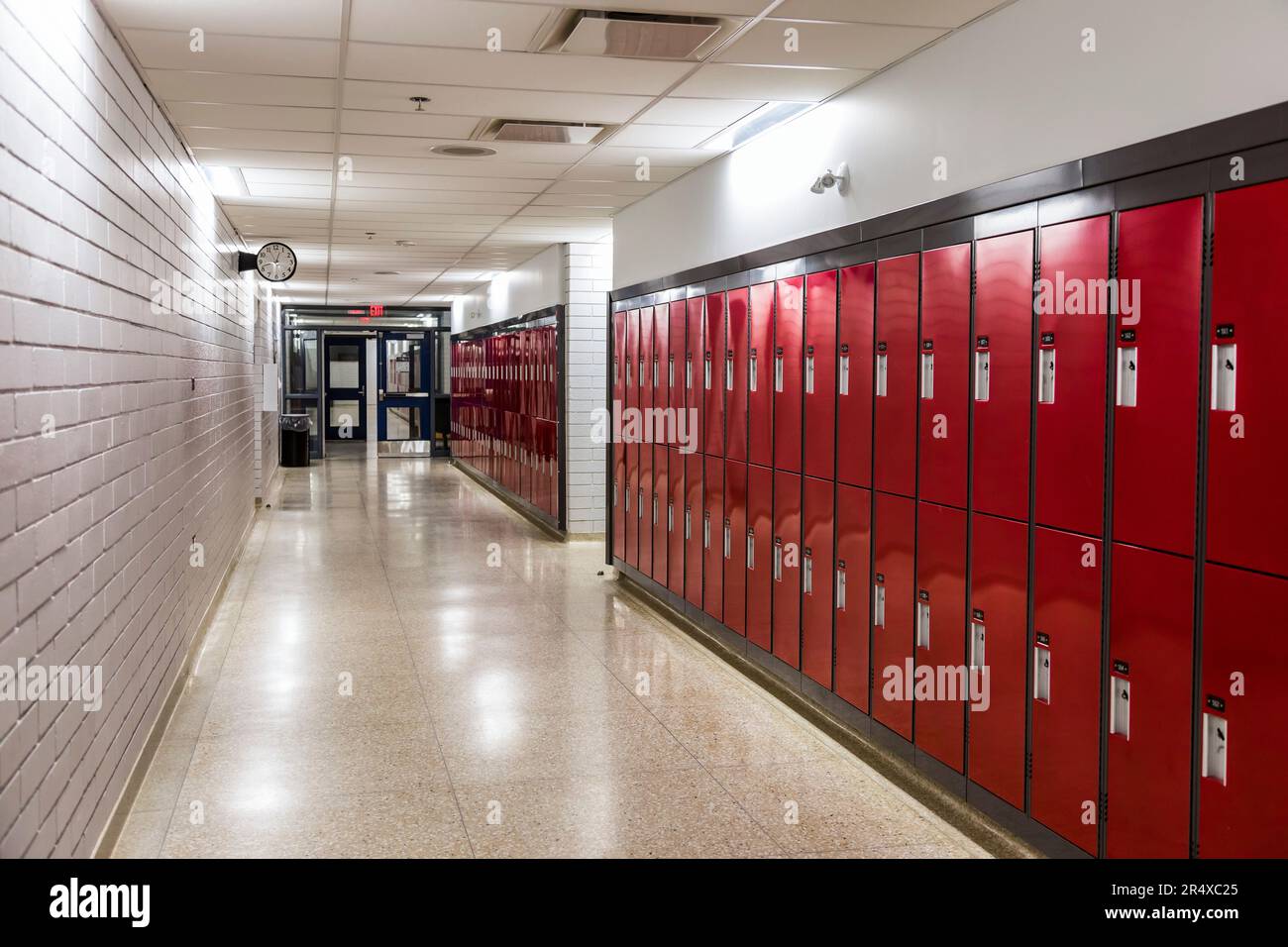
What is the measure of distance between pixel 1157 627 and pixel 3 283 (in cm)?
281

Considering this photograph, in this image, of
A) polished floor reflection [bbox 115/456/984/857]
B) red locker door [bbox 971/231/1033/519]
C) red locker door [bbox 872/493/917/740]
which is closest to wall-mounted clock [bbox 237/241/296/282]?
polished floor reflection [bbox 115/456/984/857]

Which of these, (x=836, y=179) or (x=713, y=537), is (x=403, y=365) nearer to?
(x=713, y=537)

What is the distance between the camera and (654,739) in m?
4.59

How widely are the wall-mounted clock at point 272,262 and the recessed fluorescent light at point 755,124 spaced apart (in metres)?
4.63

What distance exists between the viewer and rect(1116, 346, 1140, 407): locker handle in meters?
2.88

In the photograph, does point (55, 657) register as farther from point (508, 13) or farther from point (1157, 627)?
point (1157, 627)

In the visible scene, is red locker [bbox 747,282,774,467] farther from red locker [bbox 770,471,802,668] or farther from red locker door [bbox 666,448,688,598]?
red locker door [bbox 666,448,688,598]

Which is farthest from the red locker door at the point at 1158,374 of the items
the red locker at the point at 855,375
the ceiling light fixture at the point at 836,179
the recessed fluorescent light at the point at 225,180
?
the recessed fluorescent light at the point at 225,180

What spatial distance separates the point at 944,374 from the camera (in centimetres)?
382

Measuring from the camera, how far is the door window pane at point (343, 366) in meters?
20.9

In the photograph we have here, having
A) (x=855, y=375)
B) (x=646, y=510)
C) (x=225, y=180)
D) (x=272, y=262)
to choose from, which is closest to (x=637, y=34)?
(x=855, y=375)

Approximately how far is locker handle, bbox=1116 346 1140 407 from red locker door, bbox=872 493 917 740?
→ 1.20 metres
